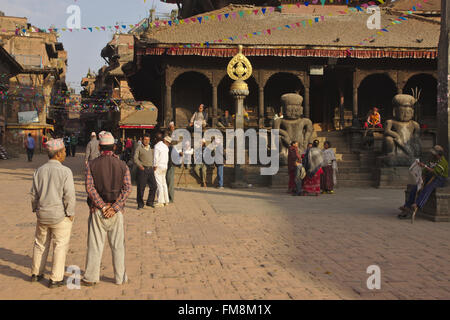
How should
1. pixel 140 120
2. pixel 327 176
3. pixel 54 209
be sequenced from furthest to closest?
pixel 140 120
pixel 327 176
pixel 54 209

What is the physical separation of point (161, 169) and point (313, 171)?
4920mm

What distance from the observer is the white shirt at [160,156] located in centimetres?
1162

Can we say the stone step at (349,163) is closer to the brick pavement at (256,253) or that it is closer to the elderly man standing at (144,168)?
the brick pavement at (256,253)

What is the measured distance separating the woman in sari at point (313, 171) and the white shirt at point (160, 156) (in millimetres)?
4767

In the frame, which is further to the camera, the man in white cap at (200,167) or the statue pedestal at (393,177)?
the man in white cap at (200,167)

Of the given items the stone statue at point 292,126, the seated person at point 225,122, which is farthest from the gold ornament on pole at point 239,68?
the seated person at point 225,122

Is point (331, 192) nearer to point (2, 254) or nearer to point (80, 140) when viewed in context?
point (2, 254)

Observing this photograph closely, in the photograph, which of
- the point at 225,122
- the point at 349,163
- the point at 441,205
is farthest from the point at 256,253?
the point at 225,122

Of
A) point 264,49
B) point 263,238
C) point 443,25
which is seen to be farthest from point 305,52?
point 263,238

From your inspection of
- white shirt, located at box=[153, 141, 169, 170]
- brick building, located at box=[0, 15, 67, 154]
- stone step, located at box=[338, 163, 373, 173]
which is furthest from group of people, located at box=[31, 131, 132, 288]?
brick building, located at box=[0, 15, 67, 154]

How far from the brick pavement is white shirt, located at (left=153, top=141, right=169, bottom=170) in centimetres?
111

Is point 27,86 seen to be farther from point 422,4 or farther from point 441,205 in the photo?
point 441,205

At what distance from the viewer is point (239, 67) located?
16.0 metres

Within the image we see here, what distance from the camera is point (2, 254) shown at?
684 centimetres
